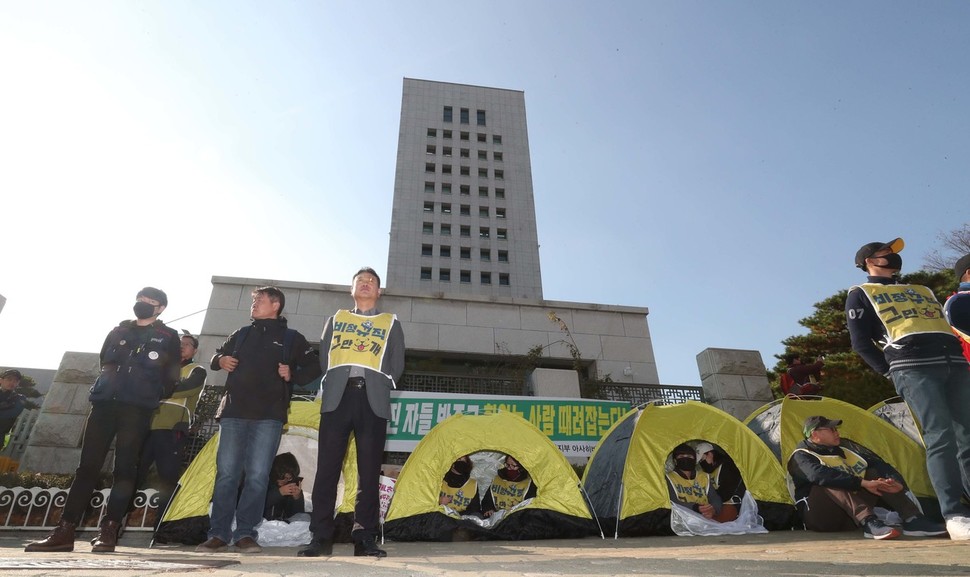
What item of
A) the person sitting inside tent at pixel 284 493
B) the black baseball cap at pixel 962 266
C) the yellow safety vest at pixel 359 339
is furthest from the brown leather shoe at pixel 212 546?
the black baseball cap at pixel 962 266

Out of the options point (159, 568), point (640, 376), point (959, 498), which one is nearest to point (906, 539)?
point (959, 498)

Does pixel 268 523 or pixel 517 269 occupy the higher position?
pixel 517 269

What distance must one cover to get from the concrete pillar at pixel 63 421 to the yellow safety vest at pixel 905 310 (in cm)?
863

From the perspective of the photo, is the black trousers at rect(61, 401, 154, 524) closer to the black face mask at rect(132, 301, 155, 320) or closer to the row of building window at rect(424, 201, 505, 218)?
the black face mask at rect(132, 301, 155, 320)

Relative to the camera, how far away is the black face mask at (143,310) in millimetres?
3533

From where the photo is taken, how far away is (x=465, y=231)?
35344 millimetres

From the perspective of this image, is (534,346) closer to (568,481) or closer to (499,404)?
(499,404)

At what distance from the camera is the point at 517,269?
34.3 m

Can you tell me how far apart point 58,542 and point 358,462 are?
5.34 feet

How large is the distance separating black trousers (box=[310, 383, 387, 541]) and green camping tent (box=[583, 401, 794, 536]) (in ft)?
7.57

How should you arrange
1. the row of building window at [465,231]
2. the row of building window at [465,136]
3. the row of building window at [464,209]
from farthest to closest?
1. the row of building window at [465,136]
2. the row of building window at [464,209]
3. the row of building window at [465,231]

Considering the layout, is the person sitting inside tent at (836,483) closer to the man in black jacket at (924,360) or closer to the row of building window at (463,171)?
the man in black jacket at (924,360)

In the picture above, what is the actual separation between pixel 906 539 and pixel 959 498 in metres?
0.39

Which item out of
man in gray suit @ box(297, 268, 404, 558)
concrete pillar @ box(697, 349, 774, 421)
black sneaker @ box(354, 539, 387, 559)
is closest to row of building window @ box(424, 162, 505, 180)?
concrete pillar @ box(697, 349, 774, 421)
